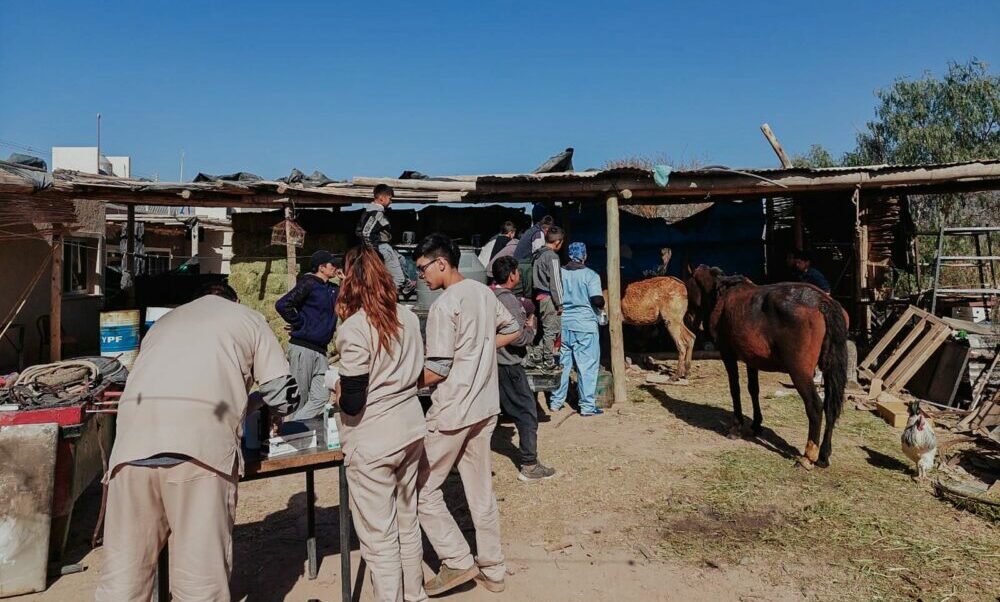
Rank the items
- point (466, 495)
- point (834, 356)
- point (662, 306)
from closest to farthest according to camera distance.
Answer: point (466, 495) → point (834, 356) → point (662, 306)

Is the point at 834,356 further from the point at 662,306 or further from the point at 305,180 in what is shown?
the point at 305,180

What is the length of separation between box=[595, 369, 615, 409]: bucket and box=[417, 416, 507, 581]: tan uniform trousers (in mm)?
4756

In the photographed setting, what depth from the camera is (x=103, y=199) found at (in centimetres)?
900

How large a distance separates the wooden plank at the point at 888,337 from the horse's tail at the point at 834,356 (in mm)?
3909

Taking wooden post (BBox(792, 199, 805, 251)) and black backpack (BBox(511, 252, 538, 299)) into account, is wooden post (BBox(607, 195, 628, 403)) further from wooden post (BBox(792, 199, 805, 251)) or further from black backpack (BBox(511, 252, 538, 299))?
wooden post (BBox(792, 199, 805, 251))

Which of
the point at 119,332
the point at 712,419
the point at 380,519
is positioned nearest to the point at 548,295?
the point at 712,419

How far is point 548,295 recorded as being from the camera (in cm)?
778

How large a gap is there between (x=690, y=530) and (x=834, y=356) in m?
2.49

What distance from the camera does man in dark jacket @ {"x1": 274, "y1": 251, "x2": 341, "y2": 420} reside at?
543 centimetres

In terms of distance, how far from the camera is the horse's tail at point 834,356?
18.9ft

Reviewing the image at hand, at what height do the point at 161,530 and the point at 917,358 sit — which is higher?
the point at 917,358

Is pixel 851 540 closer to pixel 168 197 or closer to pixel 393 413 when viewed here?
pixel 393 413

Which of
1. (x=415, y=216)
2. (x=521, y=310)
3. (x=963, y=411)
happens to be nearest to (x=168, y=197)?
(x=415, y=216)

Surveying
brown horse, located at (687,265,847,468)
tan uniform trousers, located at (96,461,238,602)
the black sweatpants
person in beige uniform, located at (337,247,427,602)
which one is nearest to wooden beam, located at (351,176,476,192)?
brown horse, located at (687,265,847,468)
